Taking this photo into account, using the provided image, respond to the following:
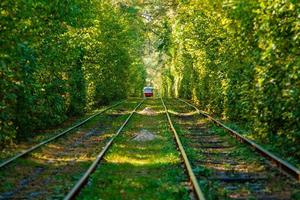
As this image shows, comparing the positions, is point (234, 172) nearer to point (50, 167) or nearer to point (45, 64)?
point (50, 167)

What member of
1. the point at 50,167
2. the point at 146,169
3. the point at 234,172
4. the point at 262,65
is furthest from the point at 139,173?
the point at 262,65

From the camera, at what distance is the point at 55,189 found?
9141 mm

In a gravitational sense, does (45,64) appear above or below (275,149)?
above

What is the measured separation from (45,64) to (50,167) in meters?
8.13

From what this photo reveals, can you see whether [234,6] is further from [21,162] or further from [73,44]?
[73,44]

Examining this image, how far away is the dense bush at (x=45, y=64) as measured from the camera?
1237 centimetres

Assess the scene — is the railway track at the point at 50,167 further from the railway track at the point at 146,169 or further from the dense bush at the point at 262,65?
the dense bush at the point at 262,65

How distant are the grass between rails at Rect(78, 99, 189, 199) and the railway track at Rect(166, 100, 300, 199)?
432 millimetres

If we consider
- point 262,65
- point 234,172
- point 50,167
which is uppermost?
point 262,65

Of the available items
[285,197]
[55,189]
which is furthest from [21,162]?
[285,197]

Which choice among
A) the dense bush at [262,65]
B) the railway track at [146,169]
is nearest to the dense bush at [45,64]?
the railway track at [146,169]

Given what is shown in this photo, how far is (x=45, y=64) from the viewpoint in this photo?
1909cm

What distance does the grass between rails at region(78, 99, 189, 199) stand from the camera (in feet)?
29.1

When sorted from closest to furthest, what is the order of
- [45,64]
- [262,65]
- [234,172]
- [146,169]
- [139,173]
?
1. [234,172]
2. [139,173]
3. [146,169]
4. [262,65]
5. [45,64]
